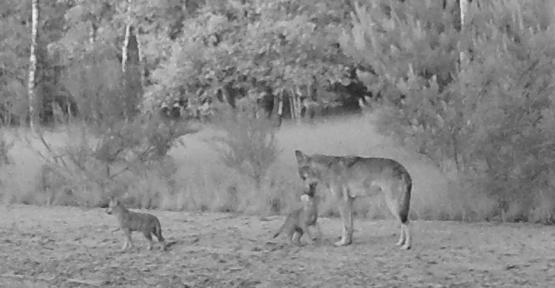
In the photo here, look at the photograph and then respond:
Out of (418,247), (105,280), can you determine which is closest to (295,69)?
(418,247)

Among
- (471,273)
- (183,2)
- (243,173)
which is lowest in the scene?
(471,273)

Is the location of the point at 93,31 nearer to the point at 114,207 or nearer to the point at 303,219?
the point at 114,207

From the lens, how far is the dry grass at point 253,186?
13.0 metres

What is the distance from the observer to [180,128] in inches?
669

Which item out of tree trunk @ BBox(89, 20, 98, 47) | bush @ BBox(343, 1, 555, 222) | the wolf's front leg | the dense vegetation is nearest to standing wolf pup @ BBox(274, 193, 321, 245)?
the wolf's front leg

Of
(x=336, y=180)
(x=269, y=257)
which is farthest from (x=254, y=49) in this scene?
(x=269, y=257)

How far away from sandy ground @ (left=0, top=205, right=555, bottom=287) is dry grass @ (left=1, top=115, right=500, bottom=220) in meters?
0.75

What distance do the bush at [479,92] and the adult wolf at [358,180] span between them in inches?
121

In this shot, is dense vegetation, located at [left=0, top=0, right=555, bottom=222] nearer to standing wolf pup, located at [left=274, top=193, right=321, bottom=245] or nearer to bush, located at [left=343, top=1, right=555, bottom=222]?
bush, located at [left=343, top=1, right=555, bottom=222]

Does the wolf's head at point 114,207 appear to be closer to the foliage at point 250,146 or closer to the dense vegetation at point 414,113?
the dense vegetation at point 414,113

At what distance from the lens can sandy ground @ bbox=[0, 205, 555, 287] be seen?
27.7 feet

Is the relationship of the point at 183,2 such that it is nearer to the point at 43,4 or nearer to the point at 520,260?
the point at 43,4

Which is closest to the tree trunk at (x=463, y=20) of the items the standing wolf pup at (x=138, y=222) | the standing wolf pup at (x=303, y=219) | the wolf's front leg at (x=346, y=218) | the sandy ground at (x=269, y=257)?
the sandy ground at (x=269, y=257)

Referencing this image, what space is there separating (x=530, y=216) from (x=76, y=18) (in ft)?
75.8
